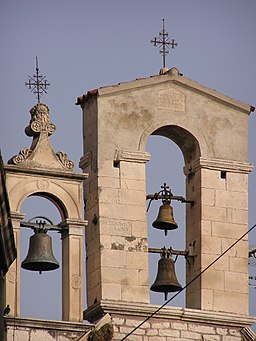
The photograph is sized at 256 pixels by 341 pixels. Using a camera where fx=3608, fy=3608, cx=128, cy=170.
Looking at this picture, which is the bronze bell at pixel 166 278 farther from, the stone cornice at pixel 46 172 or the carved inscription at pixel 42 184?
the carved inscription at pixel 42 184

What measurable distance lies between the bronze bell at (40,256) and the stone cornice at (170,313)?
92 centimetres

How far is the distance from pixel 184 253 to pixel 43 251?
2.67 meters

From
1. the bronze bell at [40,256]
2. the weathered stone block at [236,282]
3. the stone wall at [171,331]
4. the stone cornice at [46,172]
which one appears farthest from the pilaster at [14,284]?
the weathered stone block at [236,282]

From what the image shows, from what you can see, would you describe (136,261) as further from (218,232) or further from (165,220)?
(218,232)

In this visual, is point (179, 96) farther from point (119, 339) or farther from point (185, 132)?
point (119, 339)

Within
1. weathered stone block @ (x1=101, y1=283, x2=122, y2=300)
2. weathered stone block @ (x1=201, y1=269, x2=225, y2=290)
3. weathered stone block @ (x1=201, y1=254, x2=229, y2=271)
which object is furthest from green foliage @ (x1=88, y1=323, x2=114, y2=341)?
weathered stone block @ (x1=201, y1=254, x2=229, y2=271)

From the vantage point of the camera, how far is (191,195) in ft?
182

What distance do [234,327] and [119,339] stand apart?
2.00 meters

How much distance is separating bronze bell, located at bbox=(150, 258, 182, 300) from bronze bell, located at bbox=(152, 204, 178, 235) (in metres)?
0.50

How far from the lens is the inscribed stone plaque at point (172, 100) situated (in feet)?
181

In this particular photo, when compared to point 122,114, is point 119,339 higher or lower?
lower

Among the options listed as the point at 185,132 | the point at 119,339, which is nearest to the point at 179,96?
the point at 185,132

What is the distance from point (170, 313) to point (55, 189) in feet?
8.42

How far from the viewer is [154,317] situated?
178ft
